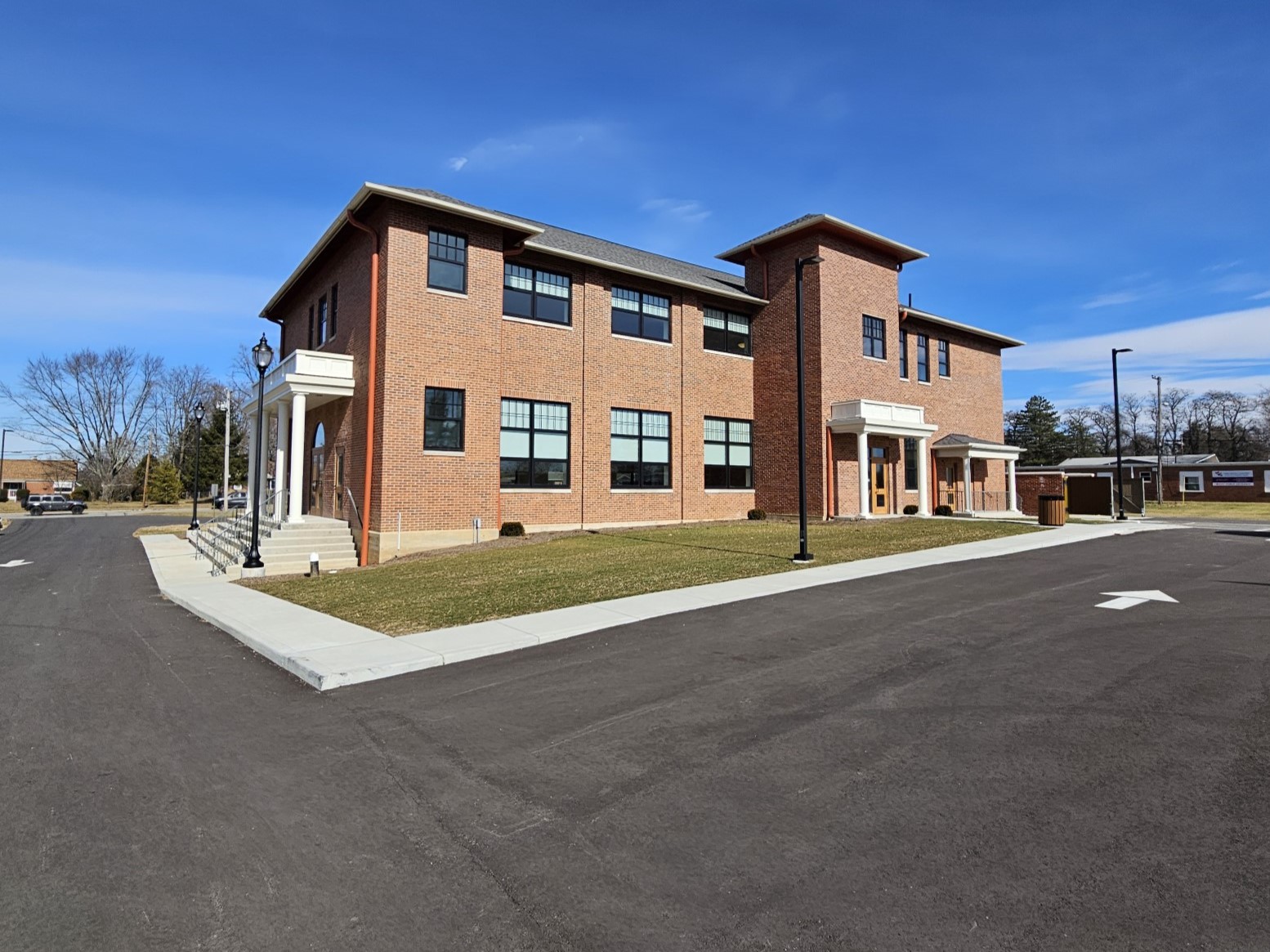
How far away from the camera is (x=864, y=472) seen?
987 inches

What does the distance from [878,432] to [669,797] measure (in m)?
23.5

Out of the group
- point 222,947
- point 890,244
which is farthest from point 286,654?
point 890,244

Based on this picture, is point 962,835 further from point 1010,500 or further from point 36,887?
point 1010,500

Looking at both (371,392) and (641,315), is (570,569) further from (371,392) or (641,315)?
(641,315)

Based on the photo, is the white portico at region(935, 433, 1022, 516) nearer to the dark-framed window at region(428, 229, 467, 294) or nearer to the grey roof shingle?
the grey roof shingle

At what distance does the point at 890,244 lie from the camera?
26.9 meters

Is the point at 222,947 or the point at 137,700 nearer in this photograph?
the point at 222,947

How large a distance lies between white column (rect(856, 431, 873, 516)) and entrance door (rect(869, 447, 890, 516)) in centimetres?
137

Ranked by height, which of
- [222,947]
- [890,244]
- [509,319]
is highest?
[890,244]

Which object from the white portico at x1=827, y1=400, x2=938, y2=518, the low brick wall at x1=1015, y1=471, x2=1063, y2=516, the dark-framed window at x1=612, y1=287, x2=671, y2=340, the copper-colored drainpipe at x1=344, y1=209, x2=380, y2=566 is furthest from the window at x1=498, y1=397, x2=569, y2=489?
the low brick wall at x1=1015, y1=471, x2=1063, y2=516

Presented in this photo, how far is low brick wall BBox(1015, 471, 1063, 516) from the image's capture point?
110ft

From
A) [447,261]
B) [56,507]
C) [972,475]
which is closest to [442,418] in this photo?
[447,261]

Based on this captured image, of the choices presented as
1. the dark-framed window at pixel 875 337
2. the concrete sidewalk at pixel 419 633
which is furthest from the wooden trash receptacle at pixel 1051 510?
the dark-framed window at pixel 875 337

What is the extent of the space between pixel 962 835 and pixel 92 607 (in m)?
14.2
